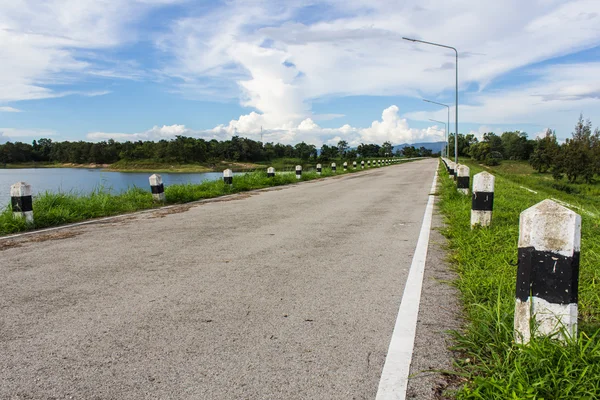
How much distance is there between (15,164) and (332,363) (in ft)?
304

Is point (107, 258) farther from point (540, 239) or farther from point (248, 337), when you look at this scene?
point (540, 239)

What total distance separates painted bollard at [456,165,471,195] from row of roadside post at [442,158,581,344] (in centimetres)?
787

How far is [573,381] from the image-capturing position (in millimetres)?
2035

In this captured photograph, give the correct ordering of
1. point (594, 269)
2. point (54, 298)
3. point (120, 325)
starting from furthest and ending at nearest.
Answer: point (594, 269) < point (54, 298) < point (120, 325)

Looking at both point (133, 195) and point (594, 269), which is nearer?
point (594, 269)

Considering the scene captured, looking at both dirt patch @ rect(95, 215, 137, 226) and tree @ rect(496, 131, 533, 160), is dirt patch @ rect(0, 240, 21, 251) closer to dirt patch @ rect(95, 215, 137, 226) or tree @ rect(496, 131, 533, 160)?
dirt patch @ rect(95, 215, 137, 226)

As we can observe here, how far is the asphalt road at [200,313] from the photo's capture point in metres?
2.24

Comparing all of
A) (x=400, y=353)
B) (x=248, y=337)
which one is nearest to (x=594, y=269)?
(x=400, y=353)

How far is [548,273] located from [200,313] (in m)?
2.33

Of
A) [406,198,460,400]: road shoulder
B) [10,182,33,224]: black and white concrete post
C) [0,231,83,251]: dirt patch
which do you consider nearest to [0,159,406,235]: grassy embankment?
[10,182,33,224]: black and white concrete post

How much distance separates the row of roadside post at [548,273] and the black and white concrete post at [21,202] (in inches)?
306

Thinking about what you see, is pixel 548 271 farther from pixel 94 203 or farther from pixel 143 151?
pixel 143 151

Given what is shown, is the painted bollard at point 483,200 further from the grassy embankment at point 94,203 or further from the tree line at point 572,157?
the tree line at point 572,157

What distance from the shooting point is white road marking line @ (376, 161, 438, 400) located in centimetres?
217
